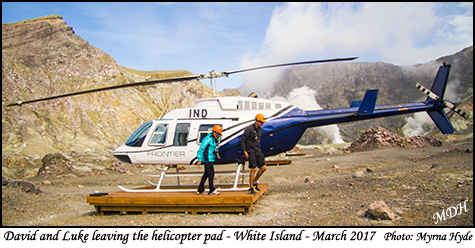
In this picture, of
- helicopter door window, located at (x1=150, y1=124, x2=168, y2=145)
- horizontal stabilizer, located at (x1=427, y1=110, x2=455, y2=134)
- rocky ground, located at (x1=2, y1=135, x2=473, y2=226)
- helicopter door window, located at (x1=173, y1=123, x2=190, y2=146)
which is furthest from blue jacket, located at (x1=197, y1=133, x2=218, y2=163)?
horizontal stabilizer, located at (x1=427, y1=110, x2=455, y2=134)

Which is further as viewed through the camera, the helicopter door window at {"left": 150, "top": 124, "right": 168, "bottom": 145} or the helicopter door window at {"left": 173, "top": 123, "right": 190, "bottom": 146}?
the helicopter door window at {"left": 150, "top": 124, "right": 168, "bottom": 145}

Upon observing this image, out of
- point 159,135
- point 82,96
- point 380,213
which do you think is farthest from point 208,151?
point 82,96

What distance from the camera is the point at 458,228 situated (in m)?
5.13

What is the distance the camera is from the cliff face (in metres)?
29.0

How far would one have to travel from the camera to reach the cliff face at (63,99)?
28984mm

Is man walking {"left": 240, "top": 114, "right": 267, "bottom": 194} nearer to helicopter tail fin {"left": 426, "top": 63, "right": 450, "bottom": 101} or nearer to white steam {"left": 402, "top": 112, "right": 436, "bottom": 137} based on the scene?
helicopter tail fin {"left": 426, "top": 63, "right": 450, "bottom": 101}

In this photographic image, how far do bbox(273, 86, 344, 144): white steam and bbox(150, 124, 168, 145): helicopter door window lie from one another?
3786 cm

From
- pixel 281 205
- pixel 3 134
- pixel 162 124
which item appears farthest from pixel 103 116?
pixel 281 205

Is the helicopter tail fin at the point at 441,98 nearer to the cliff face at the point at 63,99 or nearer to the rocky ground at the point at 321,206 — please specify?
the rocky ground at the point at 321,206

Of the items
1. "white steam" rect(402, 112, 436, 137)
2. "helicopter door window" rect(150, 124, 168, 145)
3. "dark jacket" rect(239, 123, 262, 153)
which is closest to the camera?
"dark jacket" rect(239, 123, 262, 153)

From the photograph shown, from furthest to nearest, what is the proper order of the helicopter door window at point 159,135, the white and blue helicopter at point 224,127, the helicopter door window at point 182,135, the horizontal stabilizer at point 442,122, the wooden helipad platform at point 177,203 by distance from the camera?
the horizontal stabilizer at point 442,122
the helicopter door window at point 159,135
the helicopter door window at point 182,135
the white and blue helicopter at point 224,127
the wooden helipad platform at point 177,203

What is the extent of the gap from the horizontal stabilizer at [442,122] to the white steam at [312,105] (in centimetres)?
3418

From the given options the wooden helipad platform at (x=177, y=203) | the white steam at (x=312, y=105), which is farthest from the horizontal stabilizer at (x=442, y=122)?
the white steam at (x=312, y=105)

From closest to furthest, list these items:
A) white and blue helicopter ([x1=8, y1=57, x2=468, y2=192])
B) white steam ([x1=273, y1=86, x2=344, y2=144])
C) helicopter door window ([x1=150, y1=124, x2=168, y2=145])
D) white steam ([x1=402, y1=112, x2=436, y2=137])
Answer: white and blue helicopter ([x1=8, y1=57, x2=468, y2=192]) < helicopter door window ([x1=150, y1=124, x2=168, y2=145]) < white steam ([x1=402, y1=112, x2=436, y2=137]) < white steam ([x1=273, y1=86, x2=344, y2=144])
